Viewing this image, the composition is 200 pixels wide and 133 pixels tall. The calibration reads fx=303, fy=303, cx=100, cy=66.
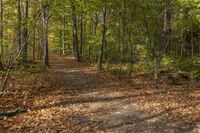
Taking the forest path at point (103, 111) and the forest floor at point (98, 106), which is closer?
the forest path at point (103, 111)

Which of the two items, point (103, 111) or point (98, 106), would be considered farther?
point (98, 106)

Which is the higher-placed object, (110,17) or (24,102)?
(110,17)

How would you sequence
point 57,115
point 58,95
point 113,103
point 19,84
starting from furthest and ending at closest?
point 19,84 → point 58,95 → point 113,103 → point 57,115

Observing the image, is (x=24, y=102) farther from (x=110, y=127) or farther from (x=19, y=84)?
(x=110, y=127)

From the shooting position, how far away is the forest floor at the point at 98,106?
10.6 meters

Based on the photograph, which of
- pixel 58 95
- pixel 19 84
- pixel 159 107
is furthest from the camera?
pixel 19 84

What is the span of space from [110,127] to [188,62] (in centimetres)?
1681

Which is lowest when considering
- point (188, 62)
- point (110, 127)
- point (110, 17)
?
point (110, 127)

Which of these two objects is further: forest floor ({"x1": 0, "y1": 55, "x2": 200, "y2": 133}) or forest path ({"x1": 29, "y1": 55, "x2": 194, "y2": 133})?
forest floor ({"x1": 0, "y1": 55, "x2": 200, "y2": 133})

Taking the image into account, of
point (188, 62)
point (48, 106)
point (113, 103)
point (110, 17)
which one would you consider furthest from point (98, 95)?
point (110, 17)

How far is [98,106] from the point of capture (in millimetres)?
13609

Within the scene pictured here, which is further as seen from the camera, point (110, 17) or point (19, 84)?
point (110, 17)

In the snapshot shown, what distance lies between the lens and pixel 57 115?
12094mm

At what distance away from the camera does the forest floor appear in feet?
34.6
